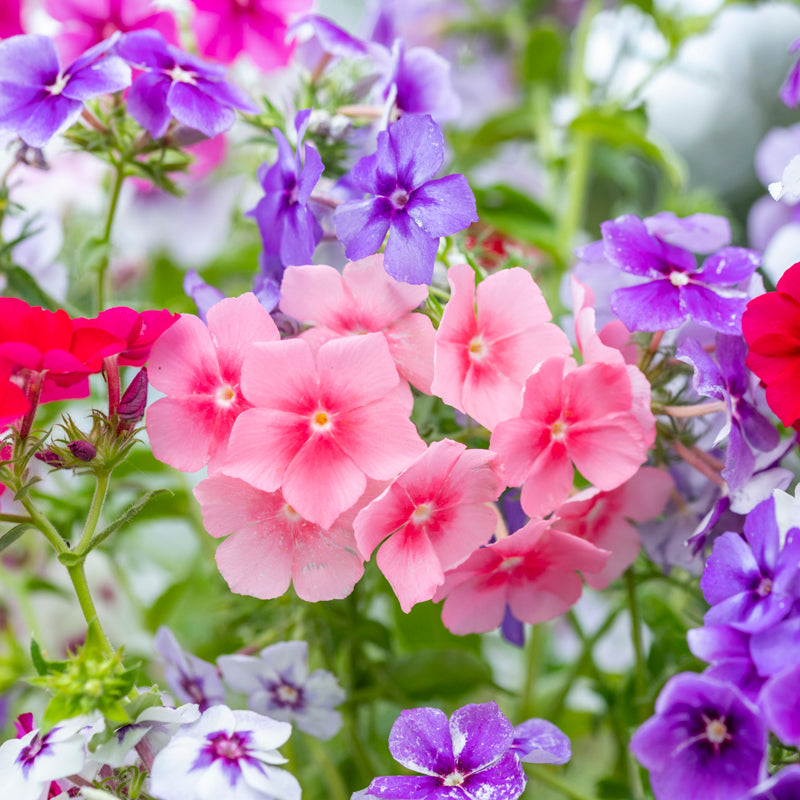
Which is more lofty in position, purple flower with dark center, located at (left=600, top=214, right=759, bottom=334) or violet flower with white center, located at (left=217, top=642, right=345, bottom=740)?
purple flower with dark center, located at (left=600, top=214, right=759, bottom=334)

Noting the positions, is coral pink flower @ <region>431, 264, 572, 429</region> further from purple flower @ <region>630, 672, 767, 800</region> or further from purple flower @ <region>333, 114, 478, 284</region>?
purple flower @ <region>630, 672, 767, 800</region>

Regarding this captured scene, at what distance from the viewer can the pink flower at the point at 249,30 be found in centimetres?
58

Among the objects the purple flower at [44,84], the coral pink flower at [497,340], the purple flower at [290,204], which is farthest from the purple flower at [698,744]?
the purple flower at [44,84]

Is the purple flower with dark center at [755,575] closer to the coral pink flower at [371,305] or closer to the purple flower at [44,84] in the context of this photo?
the coral pink flower at [371,305]

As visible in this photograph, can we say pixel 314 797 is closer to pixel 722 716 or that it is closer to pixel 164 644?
pixel 164 644

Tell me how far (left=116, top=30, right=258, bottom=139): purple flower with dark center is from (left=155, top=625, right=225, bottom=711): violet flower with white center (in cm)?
26

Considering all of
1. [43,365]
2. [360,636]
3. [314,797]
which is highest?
[43,365]

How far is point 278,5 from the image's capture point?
60cm

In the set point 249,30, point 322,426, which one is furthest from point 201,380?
point 249,30

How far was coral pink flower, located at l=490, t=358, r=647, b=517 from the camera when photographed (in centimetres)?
37

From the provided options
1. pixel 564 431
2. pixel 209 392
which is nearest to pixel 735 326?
pixel 564 431

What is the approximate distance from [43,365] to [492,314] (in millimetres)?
188

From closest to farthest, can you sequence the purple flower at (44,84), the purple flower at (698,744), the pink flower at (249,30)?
the purple flower at (698,744)
the purple flower at (44,84)
the pink flower at (249,30)

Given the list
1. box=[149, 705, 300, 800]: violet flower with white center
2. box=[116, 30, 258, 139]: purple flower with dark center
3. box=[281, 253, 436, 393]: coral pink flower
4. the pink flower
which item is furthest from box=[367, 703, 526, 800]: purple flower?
the pink flower
